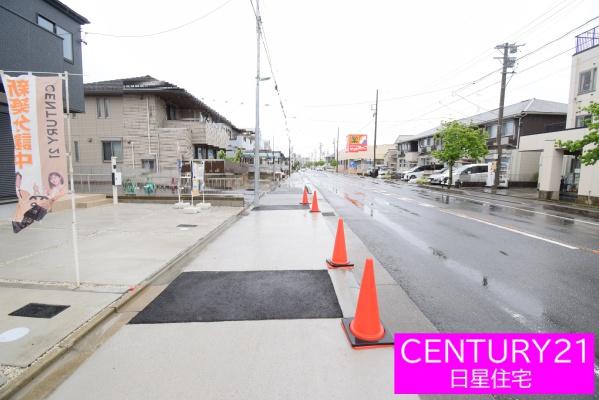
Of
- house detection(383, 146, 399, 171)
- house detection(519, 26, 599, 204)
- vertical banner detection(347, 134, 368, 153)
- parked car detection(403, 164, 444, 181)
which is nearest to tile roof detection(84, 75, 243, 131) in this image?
house detection(519, 26, 599, 204)

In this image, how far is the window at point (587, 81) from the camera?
22.5 m

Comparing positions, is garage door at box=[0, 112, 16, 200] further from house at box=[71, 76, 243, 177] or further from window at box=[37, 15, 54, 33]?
house at box=[71, 76, 243, 177]

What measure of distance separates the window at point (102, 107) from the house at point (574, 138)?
2843cm

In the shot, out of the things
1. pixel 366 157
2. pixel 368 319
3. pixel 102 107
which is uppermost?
pixel 102 107

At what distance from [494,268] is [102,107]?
25.0 m

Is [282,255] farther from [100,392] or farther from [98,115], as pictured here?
[98,115]

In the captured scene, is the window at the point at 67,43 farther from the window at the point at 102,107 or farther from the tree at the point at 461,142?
the tree at the point at 461,142

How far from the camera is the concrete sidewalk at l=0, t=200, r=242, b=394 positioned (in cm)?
334

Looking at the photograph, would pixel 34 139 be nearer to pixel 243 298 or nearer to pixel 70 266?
pixel 70 266

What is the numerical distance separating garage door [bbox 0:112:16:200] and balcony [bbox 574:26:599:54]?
111 feet

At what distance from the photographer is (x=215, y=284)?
196 inches

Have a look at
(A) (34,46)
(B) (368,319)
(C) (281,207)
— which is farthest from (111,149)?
(B) (368,319)

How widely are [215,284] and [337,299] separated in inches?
74.3

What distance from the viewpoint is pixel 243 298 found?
4438 millimetres
